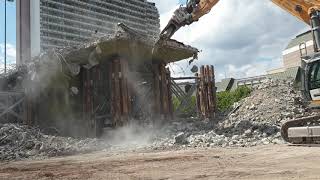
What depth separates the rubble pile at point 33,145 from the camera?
629 inches

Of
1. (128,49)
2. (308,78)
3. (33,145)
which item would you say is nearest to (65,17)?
(128,49)

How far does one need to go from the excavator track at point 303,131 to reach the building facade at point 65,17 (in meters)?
22.3

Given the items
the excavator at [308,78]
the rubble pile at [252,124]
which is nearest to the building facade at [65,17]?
the rubble pile at [252,124]

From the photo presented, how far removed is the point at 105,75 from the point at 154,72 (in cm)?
293

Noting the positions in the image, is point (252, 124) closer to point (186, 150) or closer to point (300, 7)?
point (186, 150)

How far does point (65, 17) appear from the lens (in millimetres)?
35906

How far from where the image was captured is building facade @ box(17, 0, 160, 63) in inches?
1325

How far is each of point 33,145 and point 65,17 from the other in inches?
815

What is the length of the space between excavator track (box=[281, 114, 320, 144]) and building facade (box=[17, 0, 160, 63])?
22.3m

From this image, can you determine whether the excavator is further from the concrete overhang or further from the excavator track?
the concrete overhang

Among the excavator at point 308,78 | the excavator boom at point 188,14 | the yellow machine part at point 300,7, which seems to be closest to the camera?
the excavator at point 308,78

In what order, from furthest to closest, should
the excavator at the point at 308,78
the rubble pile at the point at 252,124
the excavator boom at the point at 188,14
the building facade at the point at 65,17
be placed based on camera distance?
the building facade at the point at 65,17 → the rubble pile at the point at 252,124 → the excavator boom at the point at 188,14 → the excavator at the point at 308,78

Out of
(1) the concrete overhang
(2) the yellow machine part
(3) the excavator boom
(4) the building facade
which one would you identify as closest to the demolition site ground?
(2) the yellow machine part

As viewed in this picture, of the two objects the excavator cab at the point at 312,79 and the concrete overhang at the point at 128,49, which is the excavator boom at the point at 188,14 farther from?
the excavator cab at the point at 312,79
